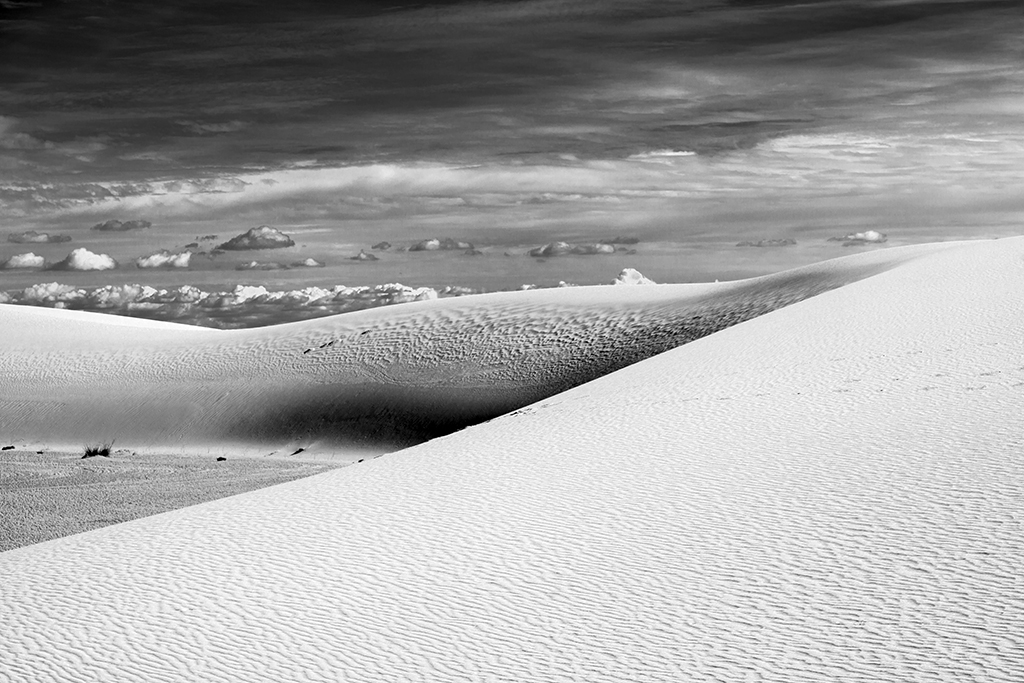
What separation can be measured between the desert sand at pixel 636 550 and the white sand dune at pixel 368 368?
7251 mm

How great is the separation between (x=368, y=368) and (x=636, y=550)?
42.7 ft

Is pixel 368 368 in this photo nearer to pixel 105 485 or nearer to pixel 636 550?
pixel 105 485

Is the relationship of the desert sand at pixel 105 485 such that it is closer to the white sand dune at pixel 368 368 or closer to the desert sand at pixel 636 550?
the white sand dune at pixel 368 368

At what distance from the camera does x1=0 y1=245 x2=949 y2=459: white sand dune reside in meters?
15.1

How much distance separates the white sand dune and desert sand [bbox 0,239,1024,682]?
7.25 m

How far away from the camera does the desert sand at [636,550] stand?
2.82 metres

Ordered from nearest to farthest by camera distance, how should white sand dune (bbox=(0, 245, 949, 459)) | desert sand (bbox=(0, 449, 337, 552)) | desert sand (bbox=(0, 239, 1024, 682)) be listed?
desert sand (bbox=(0, 239, 1024, 682)) → desert sand (bbox=(0, 449, 337, 552)) → white sand dune (bbox=(0, 245, 949, 459))

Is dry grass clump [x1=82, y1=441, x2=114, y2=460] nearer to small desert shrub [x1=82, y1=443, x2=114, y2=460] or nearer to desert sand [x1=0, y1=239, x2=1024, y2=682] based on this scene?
small desert shrub [x1=82, y1=443, x2=114, y2=460]

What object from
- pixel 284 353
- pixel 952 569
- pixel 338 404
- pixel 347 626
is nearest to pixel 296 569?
pixel 347 626

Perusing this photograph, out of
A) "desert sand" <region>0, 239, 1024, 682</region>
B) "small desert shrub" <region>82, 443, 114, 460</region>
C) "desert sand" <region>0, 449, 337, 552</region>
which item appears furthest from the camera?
"small desert shrub" <region>82, 443, 114, 460</region>

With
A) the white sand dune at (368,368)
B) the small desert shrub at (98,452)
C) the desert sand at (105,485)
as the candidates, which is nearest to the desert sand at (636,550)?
the desert sand at (105,485)

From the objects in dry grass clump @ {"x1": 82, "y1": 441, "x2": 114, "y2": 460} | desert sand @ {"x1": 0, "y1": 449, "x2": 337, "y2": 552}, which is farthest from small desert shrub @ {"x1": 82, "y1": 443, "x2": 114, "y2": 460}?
desert sand @ {"x1": 0, "y1": 449, "x2": 337, "y2": 552}

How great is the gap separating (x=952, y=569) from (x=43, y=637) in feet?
9.72

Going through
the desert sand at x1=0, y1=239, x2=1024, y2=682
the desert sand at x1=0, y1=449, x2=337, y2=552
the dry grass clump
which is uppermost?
the desert sand at x1=0, y1=239, x2=1024, y2=682
